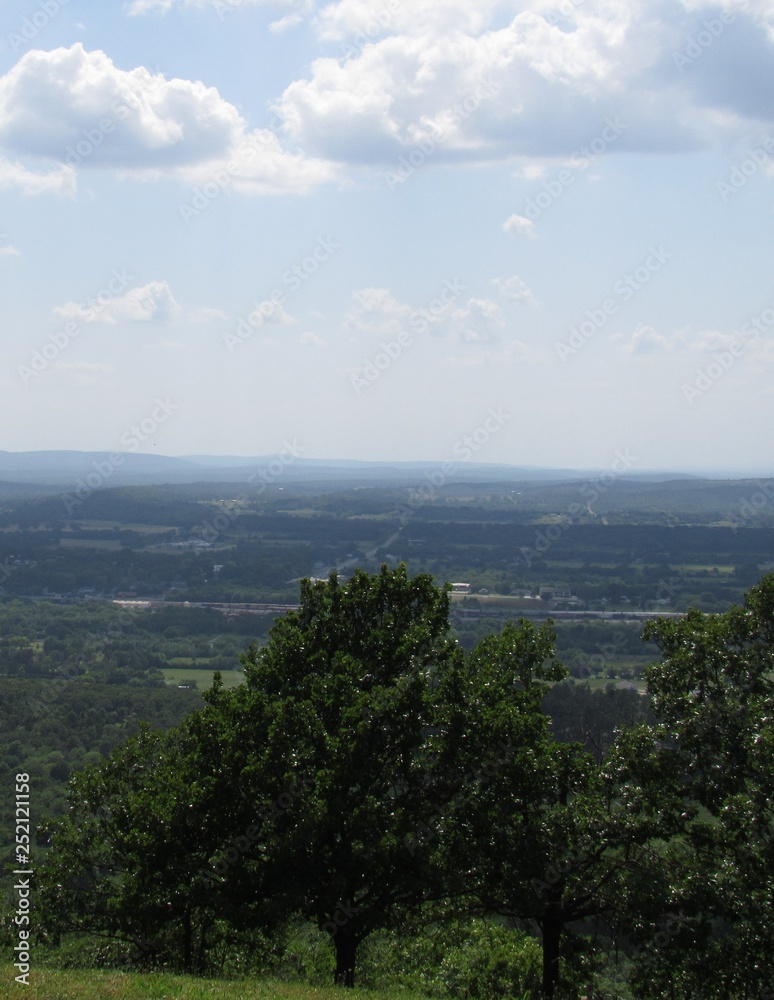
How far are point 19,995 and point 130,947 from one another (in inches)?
295

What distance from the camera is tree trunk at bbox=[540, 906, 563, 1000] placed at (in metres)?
14.5

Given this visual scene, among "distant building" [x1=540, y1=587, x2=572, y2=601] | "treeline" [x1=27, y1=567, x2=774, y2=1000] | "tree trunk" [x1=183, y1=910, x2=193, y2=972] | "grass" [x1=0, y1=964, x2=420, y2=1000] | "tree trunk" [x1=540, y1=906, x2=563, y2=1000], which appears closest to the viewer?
"grass" [x1=0, y1=964, x2=420, y2=1000]

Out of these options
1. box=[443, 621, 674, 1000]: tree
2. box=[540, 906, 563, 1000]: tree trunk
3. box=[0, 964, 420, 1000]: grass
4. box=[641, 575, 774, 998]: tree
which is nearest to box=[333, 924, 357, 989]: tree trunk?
box=[0, 964, 420, 1000]: grass

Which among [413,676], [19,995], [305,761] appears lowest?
[19,995]

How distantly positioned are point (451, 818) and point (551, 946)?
264 cm

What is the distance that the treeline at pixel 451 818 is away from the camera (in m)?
13.6

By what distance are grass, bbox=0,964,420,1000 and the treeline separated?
5.45 feet

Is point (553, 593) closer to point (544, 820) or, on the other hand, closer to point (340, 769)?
point (544, 820)

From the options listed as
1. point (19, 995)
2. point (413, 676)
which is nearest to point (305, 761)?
point (413, 676)

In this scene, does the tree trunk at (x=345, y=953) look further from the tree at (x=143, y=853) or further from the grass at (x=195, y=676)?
the grass at (x=195, y=676)

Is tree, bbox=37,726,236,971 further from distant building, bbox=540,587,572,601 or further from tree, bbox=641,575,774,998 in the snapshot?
distant building, bbox=540,587,572,601

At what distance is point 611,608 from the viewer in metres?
114

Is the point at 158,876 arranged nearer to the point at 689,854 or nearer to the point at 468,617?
the point at 689,854

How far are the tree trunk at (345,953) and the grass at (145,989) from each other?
1.51m
